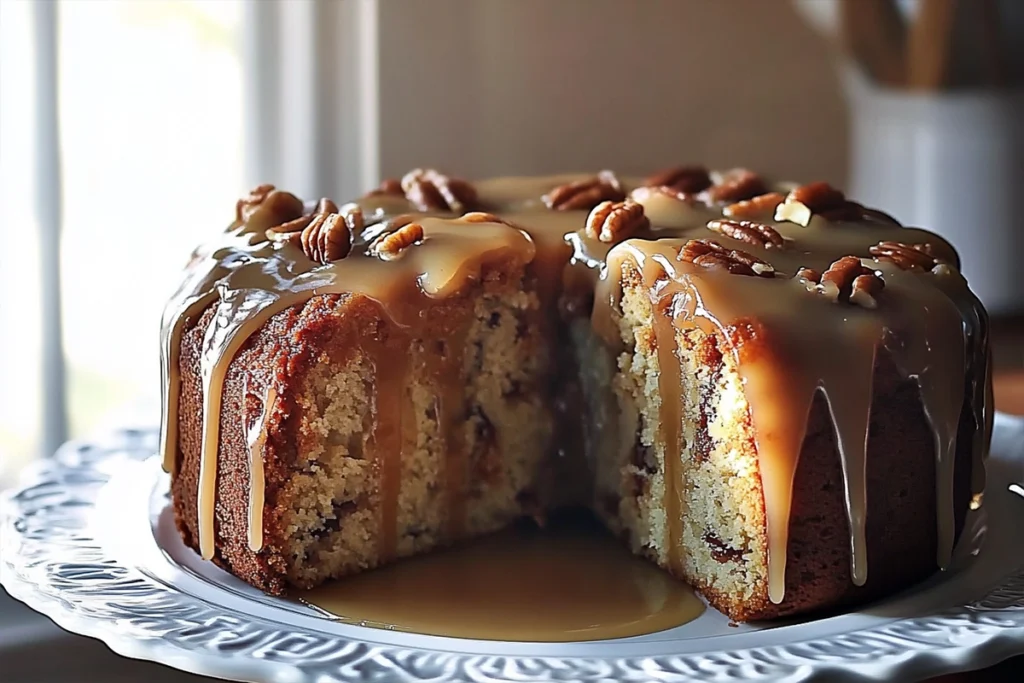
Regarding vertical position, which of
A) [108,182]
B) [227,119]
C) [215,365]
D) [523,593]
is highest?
[227,119]

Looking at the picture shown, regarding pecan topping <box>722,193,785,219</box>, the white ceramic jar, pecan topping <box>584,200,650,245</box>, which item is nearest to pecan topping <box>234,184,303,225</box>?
pecan topping <box>584,200,650,245</box>

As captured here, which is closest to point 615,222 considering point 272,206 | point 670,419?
point 670,419

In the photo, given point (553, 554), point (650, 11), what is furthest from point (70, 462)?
point (650, 11)

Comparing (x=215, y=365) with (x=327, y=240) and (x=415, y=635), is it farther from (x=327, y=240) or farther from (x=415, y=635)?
(x=415, y=635)

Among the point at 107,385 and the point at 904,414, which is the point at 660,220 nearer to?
the point at 904,414

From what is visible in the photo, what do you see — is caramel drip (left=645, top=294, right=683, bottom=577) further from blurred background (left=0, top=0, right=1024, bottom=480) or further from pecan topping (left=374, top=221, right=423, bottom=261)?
blurred background (left=0, top=0, right=1024, bottom=480)
